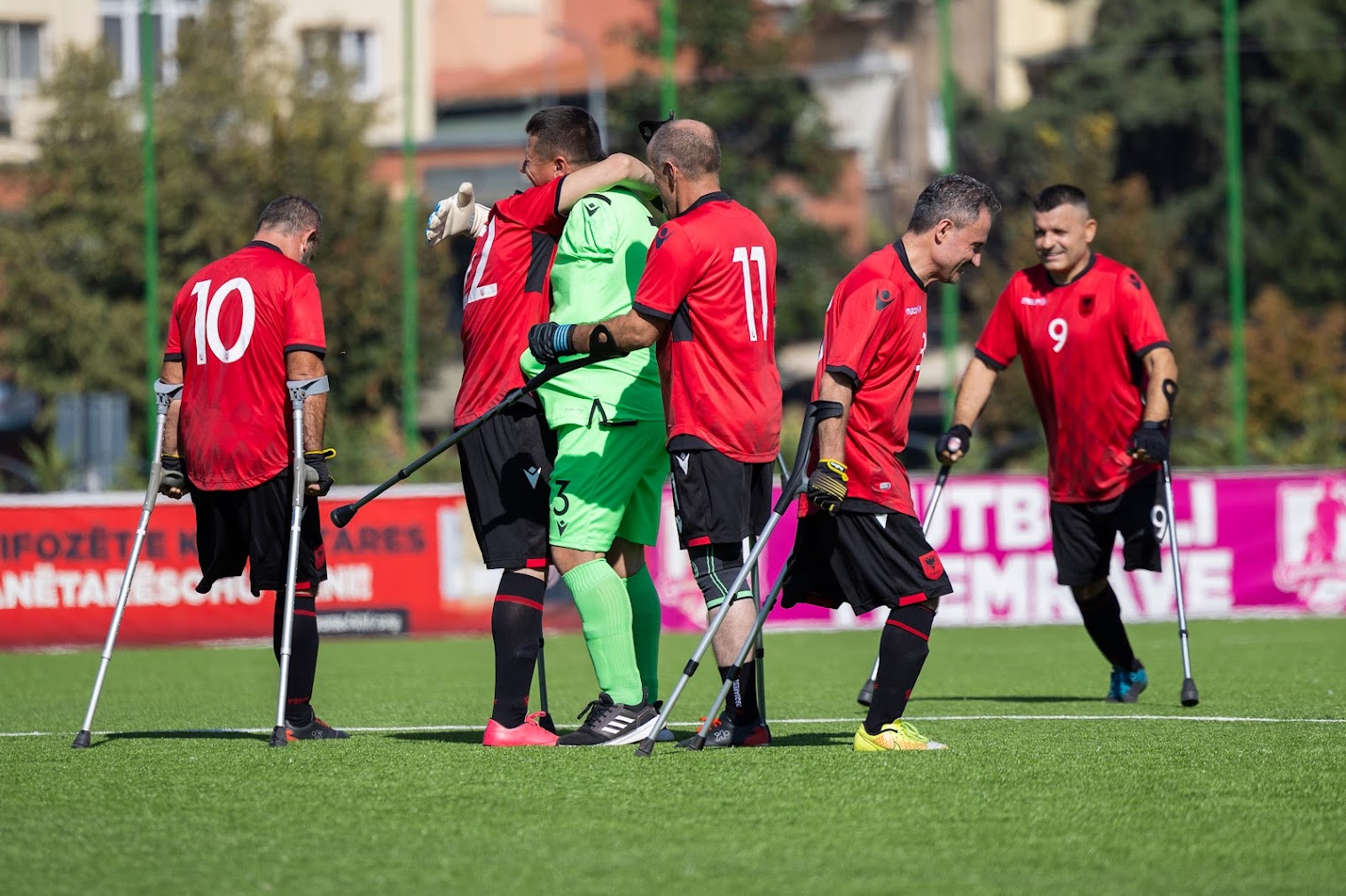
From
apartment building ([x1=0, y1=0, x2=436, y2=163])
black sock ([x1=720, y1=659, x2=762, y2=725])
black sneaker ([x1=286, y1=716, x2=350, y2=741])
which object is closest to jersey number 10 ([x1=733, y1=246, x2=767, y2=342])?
black sock ([x1=720, y1=659, x2=762, y2=725])

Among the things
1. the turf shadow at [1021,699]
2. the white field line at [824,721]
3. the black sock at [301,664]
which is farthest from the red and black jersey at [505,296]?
the turf shadow at [1021,699]

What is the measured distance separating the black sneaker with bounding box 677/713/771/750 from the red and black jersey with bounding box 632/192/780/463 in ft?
3.05

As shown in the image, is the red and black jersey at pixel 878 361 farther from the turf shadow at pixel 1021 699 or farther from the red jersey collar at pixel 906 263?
the turf shadow at pixel 1021 699

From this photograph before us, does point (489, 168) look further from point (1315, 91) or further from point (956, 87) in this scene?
point (1315, 91)

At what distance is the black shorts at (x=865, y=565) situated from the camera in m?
6.38

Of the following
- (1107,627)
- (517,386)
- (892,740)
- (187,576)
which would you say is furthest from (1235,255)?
(892,740)

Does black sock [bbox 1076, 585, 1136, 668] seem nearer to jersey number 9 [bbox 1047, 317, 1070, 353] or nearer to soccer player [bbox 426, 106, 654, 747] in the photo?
jersey number 9 [bbox 1047, 317, 1070, 353]

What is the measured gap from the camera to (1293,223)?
111ft

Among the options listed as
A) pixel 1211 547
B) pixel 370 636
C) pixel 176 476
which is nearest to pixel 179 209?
pixel 370 636

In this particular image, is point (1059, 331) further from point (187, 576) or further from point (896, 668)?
point (187, 576)

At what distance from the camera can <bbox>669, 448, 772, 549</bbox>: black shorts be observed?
643cm

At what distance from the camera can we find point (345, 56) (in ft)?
103

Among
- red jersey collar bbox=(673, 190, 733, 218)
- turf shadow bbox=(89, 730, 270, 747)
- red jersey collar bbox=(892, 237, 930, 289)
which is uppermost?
red jersey collar bbox=(673, 190, 733, 218)

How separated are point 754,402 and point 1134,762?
5.71ft
